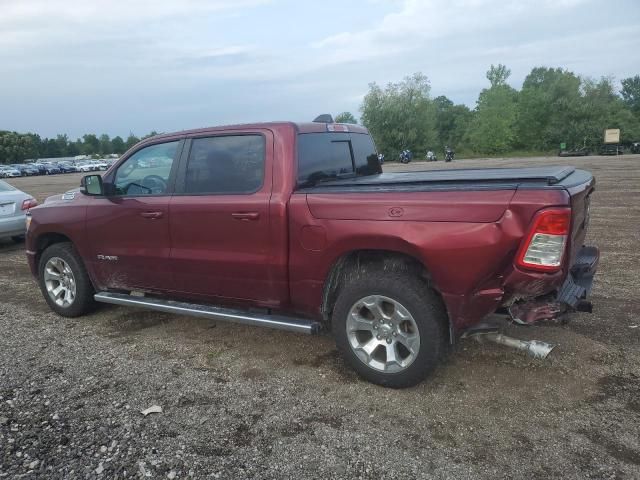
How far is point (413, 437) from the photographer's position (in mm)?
3002

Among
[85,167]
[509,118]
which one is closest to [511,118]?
[509,118]

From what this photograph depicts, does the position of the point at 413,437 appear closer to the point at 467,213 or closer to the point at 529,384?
the point at 529,384

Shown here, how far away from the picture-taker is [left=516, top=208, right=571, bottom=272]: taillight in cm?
284

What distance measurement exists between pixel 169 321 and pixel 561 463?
3712mm

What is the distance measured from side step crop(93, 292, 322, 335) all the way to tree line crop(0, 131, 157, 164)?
82490 millimetres

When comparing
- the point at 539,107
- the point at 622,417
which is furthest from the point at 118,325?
the point at 539,107

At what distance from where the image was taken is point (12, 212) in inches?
363

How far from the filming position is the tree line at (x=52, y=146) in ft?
299

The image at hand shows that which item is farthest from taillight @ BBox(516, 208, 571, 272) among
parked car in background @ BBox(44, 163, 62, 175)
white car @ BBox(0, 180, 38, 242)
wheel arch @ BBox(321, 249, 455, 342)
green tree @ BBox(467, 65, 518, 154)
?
green tree @ BBox(467, 65, 518, 154)

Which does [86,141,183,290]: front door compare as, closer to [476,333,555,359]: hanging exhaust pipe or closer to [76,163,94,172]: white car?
[476,333,555,359]: hanging exhaust pipe

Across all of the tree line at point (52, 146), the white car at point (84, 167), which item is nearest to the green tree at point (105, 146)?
the tree line at point (52, 146)

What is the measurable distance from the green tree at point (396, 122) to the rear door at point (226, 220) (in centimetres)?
6036

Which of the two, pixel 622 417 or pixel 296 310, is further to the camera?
pixel 296 310

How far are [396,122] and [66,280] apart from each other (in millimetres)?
62803
